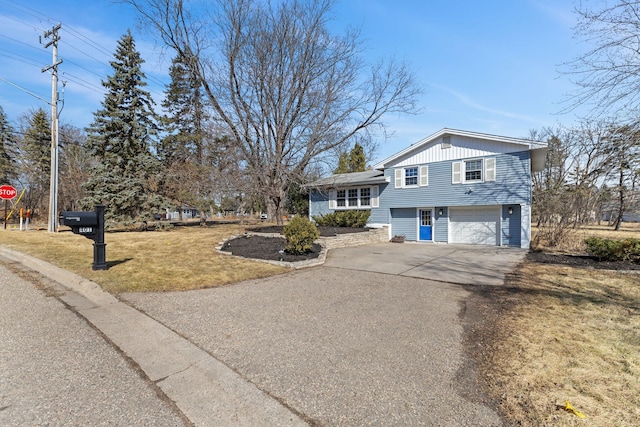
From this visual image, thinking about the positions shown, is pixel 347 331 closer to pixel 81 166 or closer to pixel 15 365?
pixel 15 365

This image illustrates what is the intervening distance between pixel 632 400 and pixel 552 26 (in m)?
7.33

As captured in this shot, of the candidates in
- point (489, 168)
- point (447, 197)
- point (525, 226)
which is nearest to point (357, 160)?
point (447, 197)

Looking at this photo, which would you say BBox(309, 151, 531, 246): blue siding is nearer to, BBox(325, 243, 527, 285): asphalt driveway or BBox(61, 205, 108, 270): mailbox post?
BBox(325, 243, 527, 285): asphalt driveway

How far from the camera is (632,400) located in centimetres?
255

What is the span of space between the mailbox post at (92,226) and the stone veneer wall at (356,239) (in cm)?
720

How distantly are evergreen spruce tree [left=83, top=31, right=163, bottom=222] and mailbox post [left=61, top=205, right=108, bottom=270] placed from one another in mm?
12482

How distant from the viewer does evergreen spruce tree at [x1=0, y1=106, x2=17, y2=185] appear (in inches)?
1153

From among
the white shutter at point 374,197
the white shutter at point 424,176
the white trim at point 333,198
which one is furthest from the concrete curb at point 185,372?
the white trim at point 333,198

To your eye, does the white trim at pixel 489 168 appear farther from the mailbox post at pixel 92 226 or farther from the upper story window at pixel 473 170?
the mailbox post at pixel 92 226

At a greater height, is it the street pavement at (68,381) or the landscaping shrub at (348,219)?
the landscaping shrub at (348,219)

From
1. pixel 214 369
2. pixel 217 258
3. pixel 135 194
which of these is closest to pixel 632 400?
pixel 214 369

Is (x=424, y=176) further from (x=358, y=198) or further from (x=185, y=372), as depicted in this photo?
(x=185, y=372)

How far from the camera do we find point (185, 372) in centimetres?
290

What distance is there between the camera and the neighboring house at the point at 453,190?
14.7m
